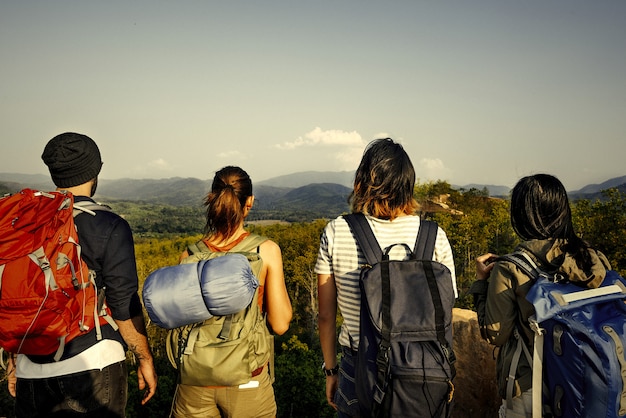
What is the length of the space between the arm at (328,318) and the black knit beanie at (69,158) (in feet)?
4.97

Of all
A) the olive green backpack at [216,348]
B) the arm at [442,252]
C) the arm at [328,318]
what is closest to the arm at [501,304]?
the arm at [442,252]

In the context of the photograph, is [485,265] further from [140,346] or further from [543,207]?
[140,346]

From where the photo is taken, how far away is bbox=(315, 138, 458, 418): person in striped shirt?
80.5 inches

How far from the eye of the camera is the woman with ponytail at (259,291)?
221 cm

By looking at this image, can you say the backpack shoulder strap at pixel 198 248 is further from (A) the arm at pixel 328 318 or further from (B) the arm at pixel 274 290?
(A) the arm at pixel 328 318

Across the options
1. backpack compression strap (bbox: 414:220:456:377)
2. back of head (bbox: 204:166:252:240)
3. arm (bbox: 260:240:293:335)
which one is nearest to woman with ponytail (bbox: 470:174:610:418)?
backpack compression strap (bbox: 414:220:456:377)

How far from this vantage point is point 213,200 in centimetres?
232

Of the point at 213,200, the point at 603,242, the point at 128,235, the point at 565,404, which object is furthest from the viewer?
the point at 603,242

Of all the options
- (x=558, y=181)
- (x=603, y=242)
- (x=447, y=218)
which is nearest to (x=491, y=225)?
(x=447, y=218)

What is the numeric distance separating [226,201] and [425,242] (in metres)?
1.18

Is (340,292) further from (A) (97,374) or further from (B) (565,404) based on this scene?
(A) (97,374)

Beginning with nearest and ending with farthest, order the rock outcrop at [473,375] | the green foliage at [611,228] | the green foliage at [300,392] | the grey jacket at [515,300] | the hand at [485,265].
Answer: the grey jacket at [515,300]
the hand at [485,265]
the rock outcrop at [473,375]
the green foliage at [300,392]
the green foliage at [611,228]

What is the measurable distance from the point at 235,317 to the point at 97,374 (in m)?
0.78

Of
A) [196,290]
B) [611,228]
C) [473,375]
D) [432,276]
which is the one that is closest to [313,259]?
[611,228]
